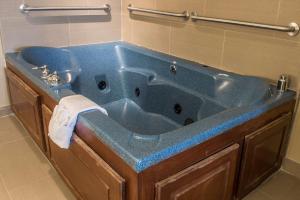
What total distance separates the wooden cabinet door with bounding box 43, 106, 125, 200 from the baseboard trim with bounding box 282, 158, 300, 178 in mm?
1255

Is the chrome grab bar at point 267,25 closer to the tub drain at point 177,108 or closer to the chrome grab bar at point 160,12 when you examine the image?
the chrome grab bar at point 160,12

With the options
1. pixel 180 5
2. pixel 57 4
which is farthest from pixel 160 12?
pixel 57 4

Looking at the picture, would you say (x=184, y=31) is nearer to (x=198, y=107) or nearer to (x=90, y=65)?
(x=198, y=107)

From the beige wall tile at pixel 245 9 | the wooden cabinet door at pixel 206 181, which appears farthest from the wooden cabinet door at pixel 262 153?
the beige wall tile at pixel 245 9

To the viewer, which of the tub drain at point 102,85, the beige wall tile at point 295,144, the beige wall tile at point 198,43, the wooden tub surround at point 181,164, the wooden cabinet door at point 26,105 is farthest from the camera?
the tub drain at point 102,85

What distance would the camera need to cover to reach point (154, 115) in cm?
237

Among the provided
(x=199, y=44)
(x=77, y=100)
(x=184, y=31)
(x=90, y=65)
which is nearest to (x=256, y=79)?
(x=199, y=44)

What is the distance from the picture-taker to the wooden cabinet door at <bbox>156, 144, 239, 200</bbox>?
1.12 m

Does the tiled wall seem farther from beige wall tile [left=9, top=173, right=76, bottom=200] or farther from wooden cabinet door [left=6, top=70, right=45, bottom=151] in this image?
beige wall tile [left=9, top=173, right=76, bottom=200]

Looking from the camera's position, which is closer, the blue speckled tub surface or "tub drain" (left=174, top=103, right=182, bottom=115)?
the blue speckled tub surface

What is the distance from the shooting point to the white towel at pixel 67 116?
1.35m

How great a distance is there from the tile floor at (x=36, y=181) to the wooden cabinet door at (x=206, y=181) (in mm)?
368

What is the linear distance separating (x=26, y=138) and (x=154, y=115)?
1.03 metres

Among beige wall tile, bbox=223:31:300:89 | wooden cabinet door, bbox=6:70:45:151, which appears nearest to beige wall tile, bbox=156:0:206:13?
beige wall tile, bbox=223:31:300:89
